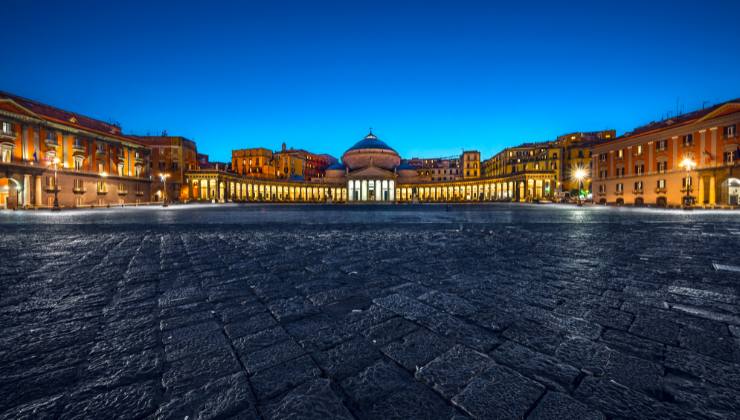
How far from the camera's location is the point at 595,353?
2365 millimetres

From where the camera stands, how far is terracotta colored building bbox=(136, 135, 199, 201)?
212 ft

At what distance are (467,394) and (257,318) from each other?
80.0 inches

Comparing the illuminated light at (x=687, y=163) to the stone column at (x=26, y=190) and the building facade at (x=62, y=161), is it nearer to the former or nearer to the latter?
the building facade at (x=62, y=161)

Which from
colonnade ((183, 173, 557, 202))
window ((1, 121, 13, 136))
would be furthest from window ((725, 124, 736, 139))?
window ((1, 121, 13, 136))

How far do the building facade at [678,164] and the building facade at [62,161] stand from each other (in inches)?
2591

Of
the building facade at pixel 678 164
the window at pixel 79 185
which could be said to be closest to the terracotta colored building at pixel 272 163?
the window at pixel 79 185

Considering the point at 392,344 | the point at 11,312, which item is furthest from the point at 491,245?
the point at 11,312

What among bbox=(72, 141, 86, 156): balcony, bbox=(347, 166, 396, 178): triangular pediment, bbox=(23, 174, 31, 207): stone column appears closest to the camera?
bbox=(23, 174, 31, 207): stone column

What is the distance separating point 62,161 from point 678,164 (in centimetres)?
7770

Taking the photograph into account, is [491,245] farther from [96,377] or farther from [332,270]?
[96,377]

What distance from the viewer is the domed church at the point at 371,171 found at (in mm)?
87875

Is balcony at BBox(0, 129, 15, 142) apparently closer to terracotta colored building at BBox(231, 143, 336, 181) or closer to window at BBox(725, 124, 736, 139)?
terracotta colored building at BBox(231, 143, 336, 181)

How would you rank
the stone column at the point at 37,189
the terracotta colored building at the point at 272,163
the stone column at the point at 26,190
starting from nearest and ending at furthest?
the stone column at the point at 26,190
the stone column at the point at 37,189
the terracotta colored building at the point at 272,163

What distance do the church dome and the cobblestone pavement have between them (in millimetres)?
93072
